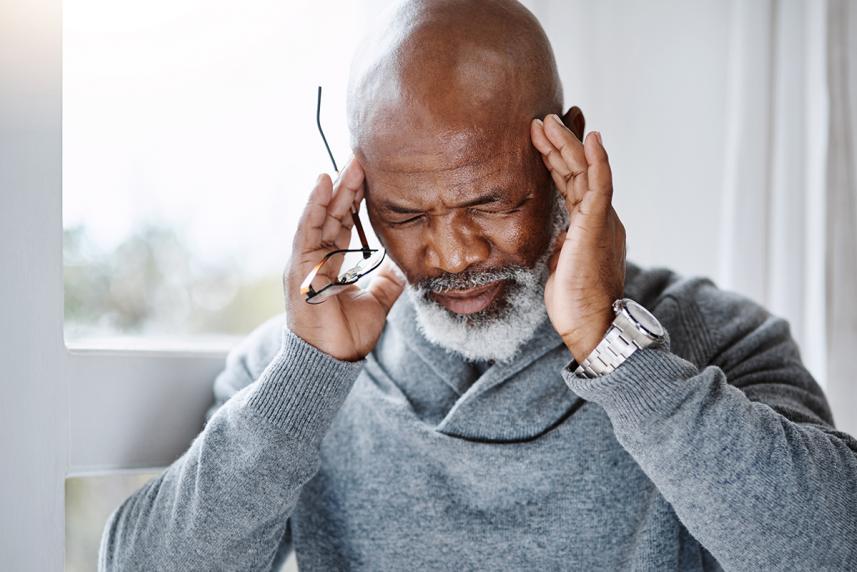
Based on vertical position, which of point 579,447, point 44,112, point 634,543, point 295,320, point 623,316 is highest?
point 44,112

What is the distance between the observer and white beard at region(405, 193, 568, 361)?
1290 millimetres

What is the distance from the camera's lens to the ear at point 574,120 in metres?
1.35

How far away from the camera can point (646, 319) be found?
106 centimetres

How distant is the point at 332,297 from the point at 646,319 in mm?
442

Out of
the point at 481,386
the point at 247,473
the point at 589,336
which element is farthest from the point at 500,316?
the point at 247,473

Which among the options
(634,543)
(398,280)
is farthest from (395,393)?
(634,543)

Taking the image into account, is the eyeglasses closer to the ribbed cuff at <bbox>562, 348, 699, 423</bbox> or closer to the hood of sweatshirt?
the hood of sweatshirt

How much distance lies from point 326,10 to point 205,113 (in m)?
0.30

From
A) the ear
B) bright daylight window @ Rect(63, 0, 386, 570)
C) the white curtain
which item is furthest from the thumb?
the white curtain

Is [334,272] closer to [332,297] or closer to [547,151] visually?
Result: [332,297]

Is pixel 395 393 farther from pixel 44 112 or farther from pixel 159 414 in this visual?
pixel 44 112

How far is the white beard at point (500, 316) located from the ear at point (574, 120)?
125 mm

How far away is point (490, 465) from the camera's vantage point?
127 cm

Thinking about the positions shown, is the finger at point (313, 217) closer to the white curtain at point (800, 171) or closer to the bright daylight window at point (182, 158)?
the bright daylight window at point (182, 158)
